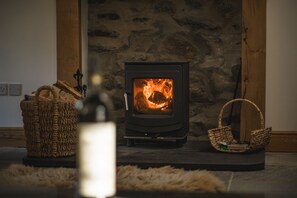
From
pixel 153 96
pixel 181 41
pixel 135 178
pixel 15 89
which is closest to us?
pixel 135 178

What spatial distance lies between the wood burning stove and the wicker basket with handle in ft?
2.02

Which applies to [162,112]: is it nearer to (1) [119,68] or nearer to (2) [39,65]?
(1) [119,68]

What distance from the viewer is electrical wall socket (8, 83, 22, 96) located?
14.4ft

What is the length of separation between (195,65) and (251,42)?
0.63 metres

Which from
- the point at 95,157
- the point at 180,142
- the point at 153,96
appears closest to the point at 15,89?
the point at 153,96

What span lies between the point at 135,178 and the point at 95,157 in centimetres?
181

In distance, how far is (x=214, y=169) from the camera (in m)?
3.38

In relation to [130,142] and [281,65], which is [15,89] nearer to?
[130,142]

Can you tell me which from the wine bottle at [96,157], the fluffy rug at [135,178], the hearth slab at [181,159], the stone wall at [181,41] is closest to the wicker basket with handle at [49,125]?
the hearth slab at [181,159]

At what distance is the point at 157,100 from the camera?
161 inches

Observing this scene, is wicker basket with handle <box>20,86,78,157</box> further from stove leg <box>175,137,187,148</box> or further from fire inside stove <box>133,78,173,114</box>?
stove leg <box>175,137,187,148</box>

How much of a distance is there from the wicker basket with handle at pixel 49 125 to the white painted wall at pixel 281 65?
1509mm

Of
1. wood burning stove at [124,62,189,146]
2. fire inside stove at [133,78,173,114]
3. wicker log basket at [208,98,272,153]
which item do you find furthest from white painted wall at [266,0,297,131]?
fire inside stove at [133,78,173,114]

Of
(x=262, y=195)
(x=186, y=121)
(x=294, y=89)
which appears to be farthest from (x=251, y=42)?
(x=262, y=195)
